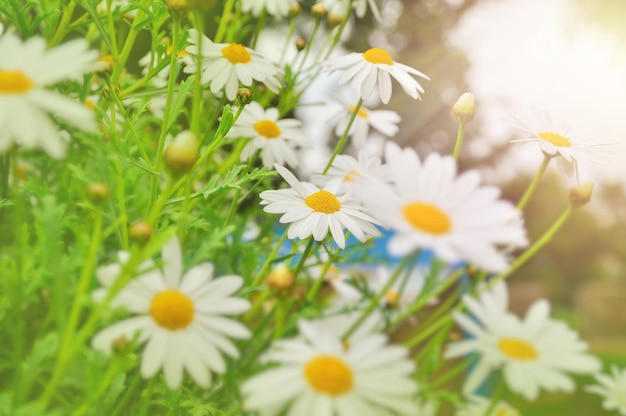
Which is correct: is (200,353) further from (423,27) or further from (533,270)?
(533,270)

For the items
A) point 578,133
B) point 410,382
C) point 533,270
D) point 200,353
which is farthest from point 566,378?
point 533,270

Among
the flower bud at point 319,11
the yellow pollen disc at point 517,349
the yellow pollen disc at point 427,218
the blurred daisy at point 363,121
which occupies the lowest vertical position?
the yellow pollen disc at point 517,349

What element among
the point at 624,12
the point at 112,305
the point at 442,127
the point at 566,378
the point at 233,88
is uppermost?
the point at 624,12

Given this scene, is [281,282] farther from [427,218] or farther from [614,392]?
[614,392]

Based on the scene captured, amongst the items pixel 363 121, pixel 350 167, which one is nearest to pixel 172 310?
pixel 350 167

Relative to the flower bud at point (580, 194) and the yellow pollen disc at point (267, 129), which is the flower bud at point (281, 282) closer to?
the flower bud at point (580, 194)

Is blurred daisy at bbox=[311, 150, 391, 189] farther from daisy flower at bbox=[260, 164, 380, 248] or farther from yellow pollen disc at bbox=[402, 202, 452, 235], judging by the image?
yellow pollen disc at bbox=[402, 202, 452, 235]

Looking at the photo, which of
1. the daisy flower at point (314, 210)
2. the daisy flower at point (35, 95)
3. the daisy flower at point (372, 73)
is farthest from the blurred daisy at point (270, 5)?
the daisy flower at point (35, 95)
